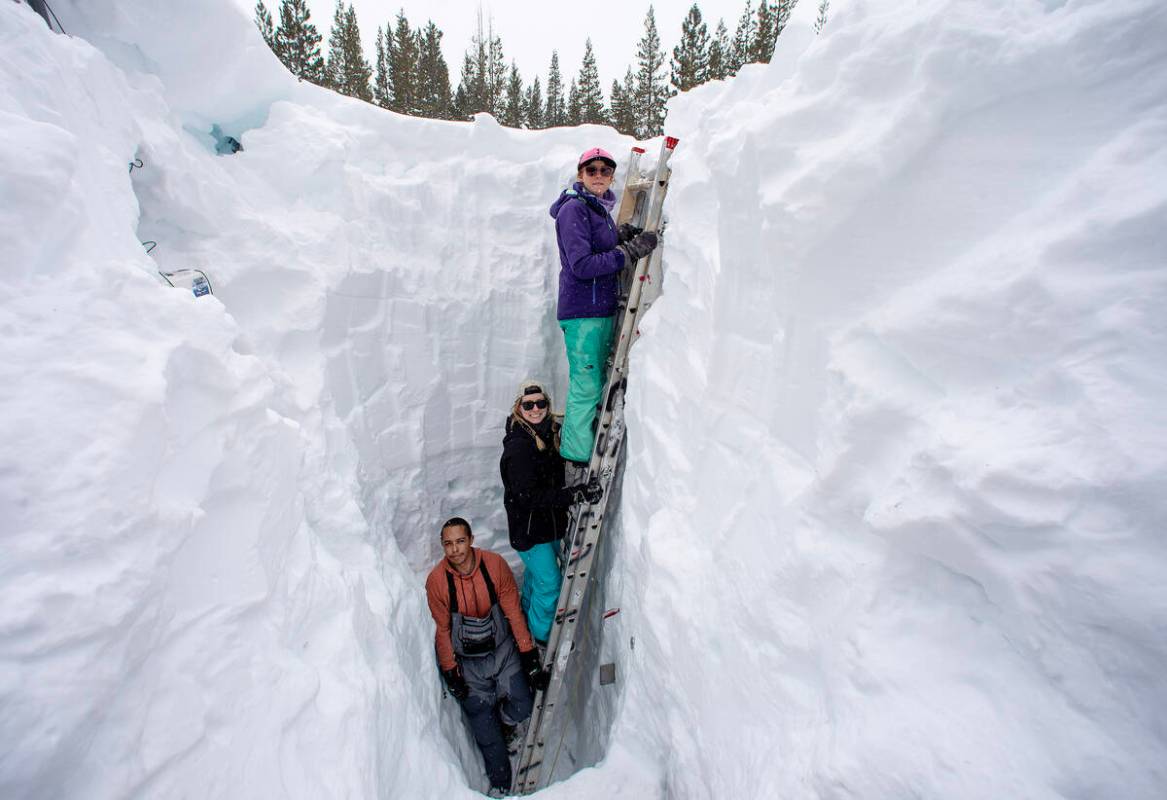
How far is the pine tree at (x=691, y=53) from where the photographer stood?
16.0 meters

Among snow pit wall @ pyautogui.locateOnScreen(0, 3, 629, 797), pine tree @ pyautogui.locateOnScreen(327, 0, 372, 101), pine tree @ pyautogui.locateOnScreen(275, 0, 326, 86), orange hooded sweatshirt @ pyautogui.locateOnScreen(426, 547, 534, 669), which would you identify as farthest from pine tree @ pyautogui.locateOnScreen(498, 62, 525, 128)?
orange hooded sweatshirt @ pyautogui.locateOnScreen(426, 547, 534, 669)

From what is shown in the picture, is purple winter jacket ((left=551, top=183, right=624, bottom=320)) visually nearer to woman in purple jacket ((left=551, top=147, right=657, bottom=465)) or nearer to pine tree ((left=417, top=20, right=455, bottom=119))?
woman in purple jacket ((left=551, top=147, right=657, bottom=465))

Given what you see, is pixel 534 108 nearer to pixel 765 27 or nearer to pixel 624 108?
pixel 624 108

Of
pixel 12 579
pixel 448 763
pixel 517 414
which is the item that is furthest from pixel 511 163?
pixel 448 763

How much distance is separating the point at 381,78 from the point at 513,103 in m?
4.90

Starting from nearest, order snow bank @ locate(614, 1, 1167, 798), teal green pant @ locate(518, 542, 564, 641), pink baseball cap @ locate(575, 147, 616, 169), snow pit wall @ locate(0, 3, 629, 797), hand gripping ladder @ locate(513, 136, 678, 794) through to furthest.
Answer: snow bank @ locate(614, 1, 1167, 798) → snow pit wall @ locate(0, 3, 629, 797) → pink baseball cap @ locate(575, 147, 616, 169) → hand gripping ladder @ locate(513, 136, 678, 794) → teal green pant @ locate(518, 542, 564, 641)

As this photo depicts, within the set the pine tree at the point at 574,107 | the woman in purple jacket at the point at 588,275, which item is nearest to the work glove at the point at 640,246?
the woman in purple jacket at the point at 588,275

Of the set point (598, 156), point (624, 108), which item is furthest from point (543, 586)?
point (624, 108)

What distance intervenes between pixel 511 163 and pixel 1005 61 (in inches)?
141

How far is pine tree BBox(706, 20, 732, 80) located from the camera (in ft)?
54.3

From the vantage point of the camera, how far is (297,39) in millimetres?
13562

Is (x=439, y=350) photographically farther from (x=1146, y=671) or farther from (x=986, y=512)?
(x=1146, y=671)

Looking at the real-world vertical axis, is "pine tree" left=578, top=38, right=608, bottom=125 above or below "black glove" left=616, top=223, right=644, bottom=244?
above

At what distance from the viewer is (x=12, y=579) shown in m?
1.19
